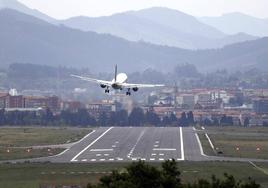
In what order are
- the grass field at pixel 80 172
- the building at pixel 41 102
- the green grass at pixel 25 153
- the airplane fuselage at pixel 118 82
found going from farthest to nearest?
the building at pixel 41 102, the green grass at pixel 25 153, the airplane fuselage at pixel 118 82, the grass field at pixel 80 172

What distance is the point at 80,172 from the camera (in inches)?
3162

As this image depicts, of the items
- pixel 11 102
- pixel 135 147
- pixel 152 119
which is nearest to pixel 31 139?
pixel 135 147

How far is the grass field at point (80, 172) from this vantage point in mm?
73875

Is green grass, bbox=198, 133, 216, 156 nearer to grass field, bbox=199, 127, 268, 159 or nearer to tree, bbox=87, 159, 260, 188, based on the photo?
grass field, bbox=199, 127, 268, 159

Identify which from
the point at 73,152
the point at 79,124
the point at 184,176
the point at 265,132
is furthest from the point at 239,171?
the point at 79,124

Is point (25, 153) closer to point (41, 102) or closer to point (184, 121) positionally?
point (184, 121)

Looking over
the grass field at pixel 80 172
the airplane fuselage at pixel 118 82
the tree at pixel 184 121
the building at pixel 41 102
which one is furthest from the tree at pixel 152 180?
the building at pixel 41 102

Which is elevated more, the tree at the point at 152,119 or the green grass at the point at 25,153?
the tree at the point at 152,119

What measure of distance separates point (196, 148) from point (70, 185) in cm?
3826

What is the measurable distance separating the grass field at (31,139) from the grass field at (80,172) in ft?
35.9

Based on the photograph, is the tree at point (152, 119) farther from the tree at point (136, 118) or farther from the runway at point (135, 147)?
the runway at point (135, 147)

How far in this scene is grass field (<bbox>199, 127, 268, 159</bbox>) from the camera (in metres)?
101

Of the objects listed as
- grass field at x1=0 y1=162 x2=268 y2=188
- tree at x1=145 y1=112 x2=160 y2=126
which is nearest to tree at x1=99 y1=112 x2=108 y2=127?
tree at x1=145 y1=112 x2=160 y2=126

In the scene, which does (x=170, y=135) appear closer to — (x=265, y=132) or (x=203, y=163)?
(x=265, y=132)
